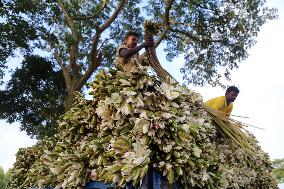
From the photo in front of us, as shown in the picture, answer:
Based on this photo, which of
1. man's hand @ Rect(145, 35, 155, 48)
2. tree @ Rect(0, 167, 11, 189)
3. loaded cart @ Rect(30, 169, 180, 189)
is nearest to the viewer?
loaded cart @ Rect(30, 169, 180, 189)

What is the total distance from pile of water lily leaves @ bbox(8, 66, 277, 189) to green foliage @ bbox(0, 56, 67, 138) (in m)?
Answer: 12.1

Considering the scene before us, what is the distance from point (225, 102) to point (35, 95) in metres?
11.5

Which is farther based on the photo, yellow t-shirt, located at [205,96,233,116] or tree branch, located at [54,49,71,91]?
tree branch, located at [54,49,71,91]

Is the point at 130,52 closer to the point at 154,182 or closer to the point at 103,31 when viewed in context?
the point at 154,182

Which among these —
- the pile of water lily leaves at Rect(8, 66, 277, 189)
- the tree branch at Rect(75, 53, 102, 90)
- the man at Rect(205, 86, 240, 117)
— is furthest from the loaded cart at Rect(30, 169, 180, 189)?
the tree branch at Rect(75, 53, 102, 90)

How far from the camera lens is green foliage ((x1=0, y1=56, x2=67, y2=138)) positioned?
1577 centimetres

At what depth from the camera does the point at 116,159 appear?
320cm

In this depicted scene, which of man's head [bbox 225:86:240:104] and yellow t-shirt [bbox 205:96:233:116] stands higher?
man's head [bbox 225:86:240:104]

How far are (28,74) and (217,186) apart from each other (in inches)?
530

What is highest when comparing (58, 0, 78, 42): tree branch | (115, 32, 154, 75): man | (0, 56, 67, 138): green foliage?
(58, 0, 78, 42): tree branch

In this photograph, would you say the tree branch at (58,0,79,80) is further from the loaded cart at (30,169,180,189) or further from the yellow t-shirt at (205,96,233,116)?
the loaded cart at (30,169,180,189)

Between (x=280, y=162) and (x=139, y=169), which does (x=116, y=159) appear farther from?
(x=280, y=162)

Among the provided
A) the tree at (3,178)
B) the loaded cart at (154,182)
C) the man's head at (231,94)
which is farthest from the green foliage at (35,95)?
the tree at (3,178)

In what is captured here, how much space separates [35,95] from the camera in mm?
15906
